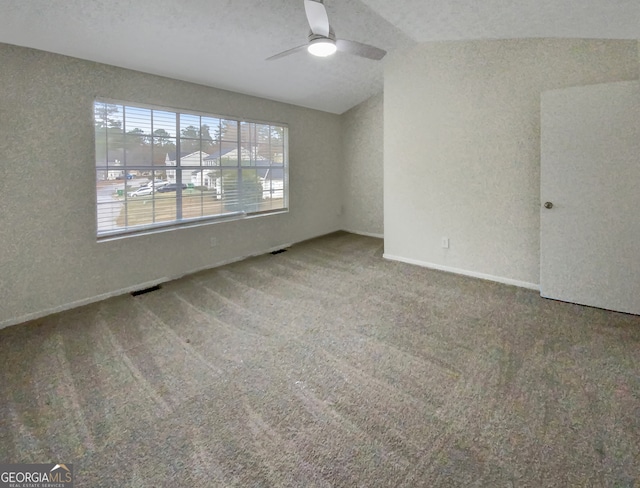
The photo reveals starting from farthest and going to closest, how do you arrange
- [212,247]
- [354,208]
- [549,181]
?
[354,208] < [212,247] < [549,181]

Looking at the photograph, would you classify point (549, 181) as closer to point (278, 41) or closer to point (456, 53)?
point (456, 53)

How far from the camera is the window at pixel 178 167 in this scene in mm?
3457

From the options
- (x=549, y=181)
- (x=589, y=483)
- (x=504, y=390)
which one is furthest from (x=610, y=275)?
(x=589, y=483)

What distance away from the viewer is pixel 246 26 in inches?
122

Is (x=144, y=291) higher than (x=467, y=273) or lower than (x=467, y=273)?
lower

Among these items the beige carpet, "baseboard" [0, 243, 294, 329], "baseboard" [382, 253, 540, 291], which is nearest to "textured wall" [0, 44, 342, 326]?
"baseboard" [0, 243, 294, 329]

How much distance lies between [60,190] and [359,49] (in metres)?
2.97

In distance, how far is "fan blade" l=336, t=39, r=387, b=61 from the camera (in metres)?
2.70

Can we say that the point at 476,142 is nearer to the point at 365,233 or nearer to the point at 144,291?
the point at 365,233

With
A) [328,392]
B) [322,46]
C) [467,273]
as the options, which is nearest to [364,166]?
[467,273]

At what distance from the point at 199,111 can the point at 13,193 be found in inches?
82.6

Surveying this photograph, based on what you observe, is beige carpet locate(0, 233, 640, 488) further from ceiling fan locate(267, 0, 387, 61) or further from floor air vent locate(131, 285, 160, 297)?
ceiling fan locate(267, 0, 387, 61)

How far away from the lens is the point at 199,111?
4.13 metres

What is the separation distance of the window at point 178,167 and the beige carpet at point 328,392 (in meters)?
1.09
